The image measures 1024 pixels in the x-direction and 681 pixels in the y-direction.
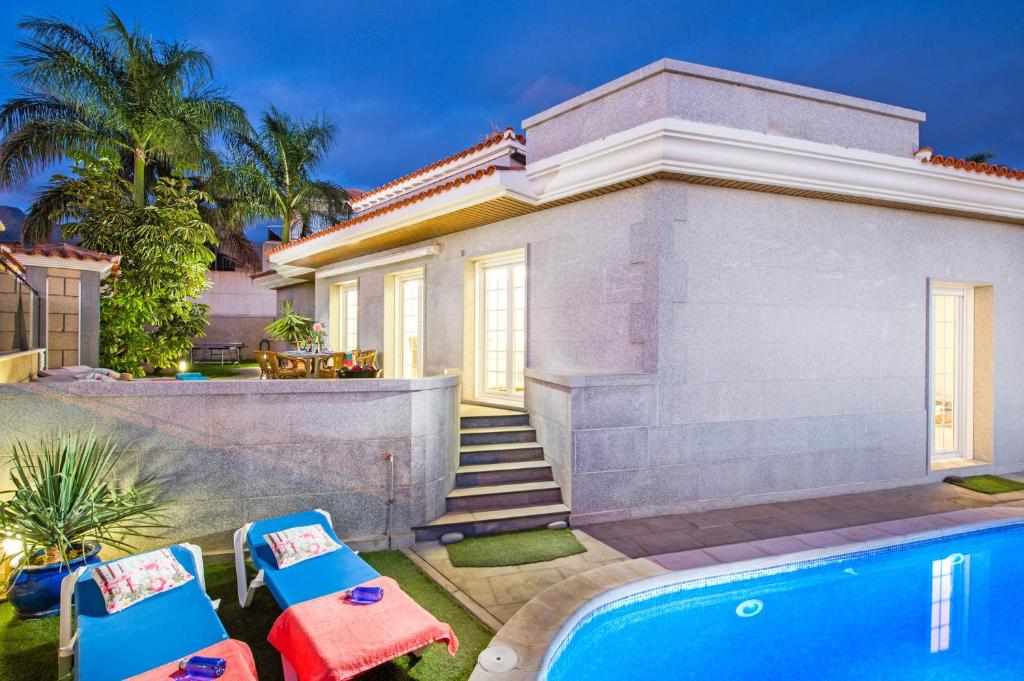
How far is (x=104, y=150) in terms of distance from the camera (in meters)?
13.1

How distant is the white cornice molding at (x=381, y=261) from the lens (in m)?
10.6

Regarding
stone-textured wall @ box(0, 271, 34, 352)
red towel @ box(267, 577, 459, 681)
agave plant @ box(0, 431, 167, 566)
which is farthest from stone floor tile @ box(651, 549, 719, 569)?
stone-textured wall @ box(0, 271, 34, 352)

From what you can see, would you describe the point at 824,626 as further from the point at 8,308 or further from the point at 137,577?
the point at 8,308

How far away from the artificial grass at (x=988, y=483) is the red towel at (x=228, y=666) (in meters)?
10.1

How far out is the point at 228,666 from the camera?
3.09m

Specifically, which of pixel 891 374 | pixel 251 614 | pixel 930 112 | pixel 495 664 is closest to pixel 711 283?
pixel 891 374

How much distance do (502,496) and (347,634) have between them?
366 cm

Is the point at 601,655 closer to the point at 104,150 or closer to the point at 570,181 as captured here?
the point at 570,181

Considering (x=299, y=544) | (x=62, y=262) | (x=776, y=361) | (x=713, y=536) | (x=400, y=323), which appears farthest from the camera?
(x=400, y=323)

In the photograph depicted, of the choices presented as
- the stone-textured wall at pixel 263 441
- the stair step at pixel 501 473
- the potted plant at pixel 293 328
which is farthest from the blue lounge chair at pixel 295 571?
the potted plant at pixel 293 328

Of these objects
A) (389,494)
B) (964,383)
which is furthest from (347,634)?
(964,383)

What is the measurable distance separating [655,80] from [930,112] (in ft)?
307

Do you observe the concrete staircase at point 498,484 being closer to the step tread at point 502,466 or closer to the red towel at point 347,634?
the step tread at point 502,466

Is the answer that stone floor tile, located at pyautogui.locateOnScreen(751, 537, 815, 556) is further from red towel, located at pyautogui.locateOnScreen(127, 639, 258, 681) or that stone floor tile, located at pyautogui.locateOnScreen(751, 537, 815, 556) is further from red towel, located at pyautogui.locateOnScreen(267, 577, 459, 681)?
red towel, located at pyautogui.locateOnScreen(127, 639, 258, 681)
